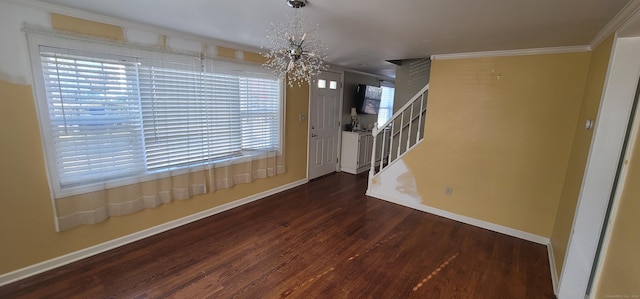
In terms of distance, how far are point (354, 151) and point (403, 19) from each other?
349cm

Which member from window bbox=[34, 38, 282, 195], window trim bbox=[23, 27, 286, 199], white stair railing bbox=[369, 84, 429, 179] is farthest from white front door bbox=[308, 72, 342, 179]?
window trim bbox=[23, 27, 286, 199]

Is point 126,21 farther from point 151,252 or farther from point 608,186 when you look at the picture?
point 608,186

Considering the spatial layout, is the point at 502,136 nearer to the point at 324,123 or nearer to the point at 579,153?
the point at 579,153

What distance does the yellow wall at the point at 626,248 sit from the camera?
1.28 meters

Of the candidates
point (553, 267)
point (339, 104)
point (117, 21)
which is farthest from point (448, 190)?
point (117, 21)

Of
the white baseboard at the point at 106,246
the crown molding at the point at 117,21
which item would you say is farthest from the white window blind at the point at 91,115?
→ the white baseboard at the point at 106,246

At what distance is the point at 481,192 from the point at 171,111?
3.75 meters

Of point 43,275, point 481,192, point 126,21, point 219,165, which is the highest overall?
point 126,21

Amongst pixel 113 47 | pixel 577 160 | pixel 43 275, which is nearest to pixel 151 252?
pixel 43 275

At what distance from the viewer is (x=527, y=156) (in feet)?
9.67

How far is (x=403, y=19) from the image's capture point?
205cm

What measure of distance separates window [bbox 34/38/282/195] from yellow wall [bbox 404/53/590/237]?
2470 millimetres

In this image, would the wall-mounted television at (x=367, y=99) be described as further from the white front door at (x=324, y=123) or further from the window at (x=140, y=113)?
the window at (x=140, y=113)

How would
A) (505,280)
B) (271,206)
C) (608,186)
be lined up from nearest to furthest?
(608,186) → (505,280) → (271,206)
